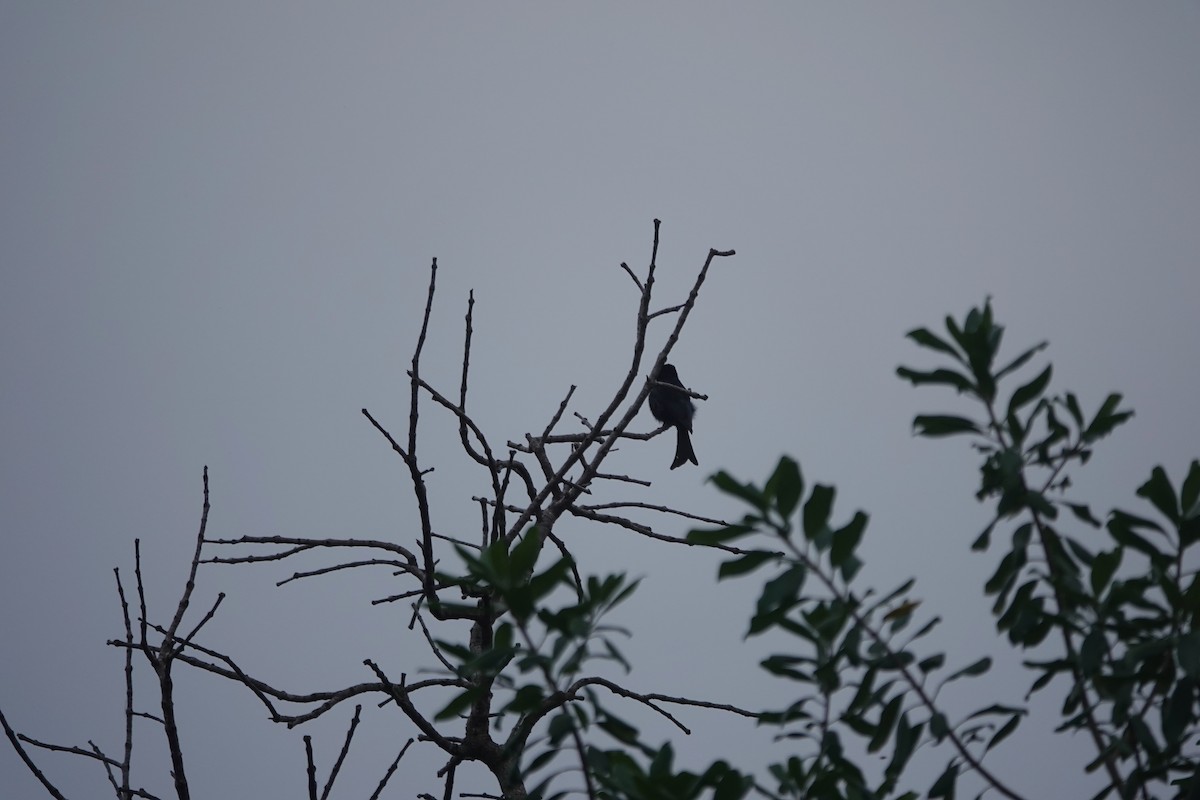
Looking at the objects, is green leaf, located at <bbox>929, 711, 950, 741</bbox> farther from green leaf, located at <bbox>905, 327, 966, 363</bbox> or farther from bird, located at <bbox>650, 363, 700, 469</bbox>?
bird, located at <bbox>650, 363, 700, 469</bbox>

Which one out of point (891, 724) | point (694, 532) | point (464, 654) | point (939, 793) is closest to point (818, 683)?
point (891, 724)

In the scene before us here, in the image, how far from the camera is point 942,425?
1751mm

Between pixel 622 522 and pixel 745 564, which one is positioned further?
pixel 622 522

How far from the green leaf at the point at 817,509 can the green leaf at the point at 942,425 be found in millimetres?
236

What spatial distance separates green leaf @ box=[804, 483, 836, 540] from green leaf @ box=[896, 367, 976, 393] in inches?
10.3

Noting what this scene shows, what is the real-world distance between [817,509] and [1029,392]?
1.42 ft

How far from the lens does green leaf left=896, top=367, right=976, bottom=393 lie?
171cm

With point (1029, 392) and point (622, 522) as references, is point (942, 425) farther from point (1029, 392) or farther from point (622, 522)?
point (622, 522)

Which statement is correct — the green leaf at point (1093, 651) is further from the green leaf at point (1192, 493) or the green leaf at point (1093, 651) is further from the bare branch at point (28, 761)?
the bare branch at point (28, 761)

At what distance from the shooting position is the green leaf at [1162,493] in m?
1.67

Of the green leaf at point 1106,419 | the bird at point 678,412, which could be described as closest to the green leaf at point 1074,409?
the green leaf at point 1106,419

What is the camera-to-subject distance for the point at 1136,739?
158cm

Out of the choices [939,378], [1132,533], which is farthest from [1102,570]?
[939,378]

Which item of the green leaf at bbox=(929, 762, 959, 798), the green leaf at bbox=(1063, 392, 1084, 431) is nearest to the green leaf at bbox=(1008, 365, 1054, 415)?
the green leaf at bbox=(1063, 392, 1084, 431)
